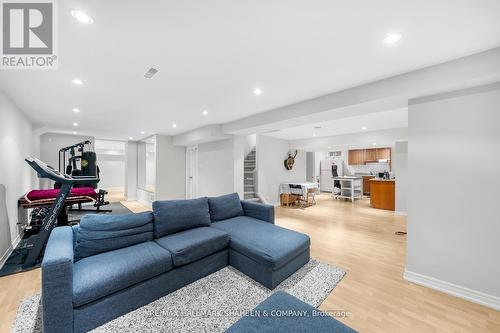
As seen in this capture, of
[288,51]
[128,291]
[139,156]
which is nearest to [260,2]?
[288,51]

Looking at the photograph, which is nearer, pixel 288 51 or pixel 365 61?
pixel 288 51

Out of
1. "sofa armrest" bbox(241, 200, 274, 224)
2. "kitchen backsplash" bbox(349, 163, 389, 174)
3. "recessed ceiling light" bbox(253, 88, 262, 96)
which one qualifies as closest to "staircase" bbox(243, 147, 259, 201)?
"sofa armrest" bbox(241, 200, 274, 224)

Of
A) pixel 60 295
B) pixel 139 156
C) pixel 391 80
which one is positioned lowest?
pixel 60 295

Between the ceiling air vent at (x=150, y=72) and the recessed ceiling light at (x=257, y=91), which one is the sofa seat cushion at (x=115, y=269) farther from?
the recessed ceiling light at (x=257, y=91)

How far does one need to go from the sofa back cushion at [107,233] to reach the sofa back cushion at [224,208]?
103 cm

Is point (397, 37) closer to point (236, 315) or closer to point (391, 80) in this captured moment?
point (391, 80)

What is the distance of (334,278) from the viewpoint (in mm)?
2414

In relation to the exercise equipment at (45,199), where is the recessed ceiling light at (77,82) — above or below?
above

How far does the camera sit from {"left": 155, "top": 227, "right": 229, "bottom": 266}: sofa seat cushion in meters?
2.14

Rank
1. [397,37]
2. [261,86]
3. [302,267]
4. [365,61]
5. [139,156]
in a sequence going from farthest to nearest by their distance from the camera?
[139,156] → [261,86] → [302,267] → [365,61] → [397,37]

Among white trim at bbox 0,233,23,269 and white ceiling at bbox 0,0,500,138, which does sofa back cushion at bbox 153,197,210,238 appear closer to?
white ceiling at bbox 0,0,500,138

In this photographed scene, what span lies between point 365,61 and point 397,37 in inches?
16.2

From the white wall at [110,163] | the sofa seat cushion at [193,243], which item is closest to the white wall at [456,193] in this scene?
the sofa seat cushion at [193,243]

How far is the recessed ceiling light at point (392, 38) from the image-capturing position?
171 cm
